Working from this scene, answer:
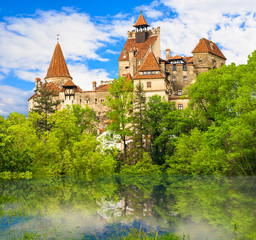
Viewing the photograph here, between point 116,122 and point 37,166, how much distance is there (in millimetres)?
15724

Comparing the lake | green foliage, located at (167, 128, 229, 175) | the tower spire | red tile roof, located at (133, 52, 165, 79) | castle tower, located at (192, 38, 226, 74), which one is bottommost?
the lake

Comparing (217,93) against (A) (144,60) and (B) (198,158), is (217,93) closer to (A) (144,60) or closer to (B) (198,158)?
(B) (198,158)

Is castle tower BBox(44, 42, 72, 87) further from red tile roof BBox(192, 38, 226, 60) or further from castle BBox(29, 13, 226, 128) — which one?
red tile roof BBox(192, 38, 226, 60)

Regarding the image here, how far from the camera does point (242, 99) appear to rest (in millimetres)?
28500

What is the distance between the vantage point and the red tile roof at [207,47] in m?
61.9

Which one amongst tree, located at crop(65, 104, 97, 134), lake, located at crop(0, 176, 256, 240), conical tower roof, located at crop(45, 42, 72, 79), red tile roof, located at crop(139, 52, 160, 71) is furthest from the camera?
conical tower roof, located at crop(45, 42, 72, 79)

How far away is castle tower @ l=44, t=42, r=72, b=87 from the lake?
58.4 meters

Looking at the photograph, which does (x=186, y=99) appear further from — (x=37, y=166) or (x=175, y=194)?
(x=175, y=194)

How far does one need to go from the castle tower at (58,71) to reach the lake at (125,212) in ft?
192

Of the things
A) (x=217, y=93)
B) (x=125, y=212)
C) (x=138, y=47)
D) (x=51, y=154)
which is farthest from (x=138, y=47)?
(x=125, y=212)

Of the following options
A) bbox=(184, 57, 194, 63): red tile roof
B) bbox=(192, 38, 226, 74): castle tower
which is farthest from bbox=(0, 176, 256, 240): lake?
bbox=(184, 57, 194, 63): red tile roof

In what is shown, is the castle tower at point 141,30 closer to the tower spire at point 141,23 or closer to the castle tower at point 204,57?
the tower spire at point 141,23

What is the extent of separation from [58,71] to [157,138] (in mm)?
42676

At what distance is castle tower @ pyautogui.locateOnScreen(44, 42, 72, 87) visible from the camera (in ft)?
259
